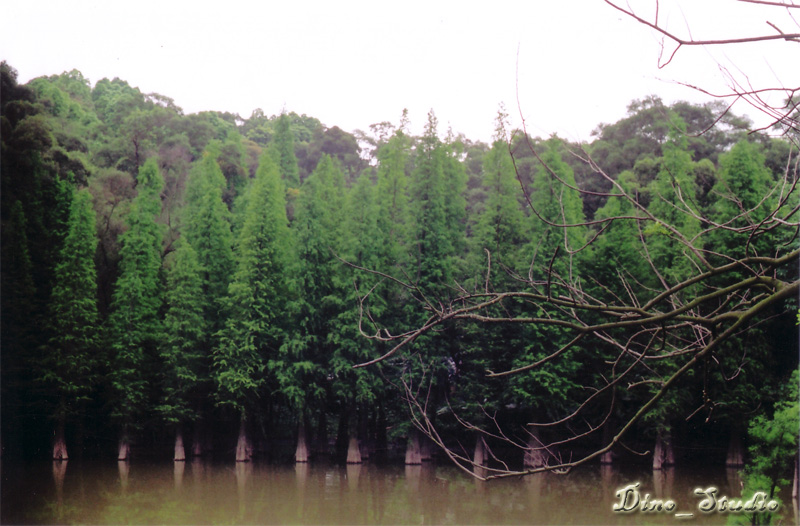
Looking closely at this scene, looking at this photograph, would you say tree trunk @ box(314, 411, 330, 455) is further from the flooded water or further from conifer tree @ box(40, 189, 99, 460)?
conifer tree @ box(40, 189, 99, 460)

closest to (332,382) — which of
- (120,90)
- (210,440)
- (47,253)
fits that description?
(210,440)

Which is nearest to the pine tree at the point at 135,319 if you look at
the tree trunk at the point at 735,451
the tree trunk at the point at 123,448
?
the tree trunk at the point at 123,448

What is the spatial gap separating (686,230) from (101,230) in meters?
15.5

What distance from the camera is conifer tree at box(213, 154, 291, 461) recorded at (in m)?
19.7

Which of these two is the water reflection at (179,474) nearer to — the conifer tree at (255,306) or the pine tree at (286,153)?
the conifer tree at (255,306)

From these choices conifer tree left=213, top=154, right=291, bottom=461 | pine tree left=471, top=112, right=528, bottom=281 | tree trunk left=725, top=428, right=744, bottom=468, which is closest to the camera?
tree trunk left=725, top=428, right=744, bottom=468

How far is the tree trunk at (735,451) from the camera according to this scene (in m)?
18.2

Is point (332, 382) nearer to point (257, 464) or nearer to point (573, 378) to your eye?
point (257, 464)

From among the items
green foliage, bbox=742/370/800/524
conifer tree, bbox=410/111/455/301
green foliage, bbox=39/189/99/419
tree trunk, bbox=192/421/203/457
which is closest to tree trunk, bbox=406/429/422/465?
conifer tree, bbox=410/111/455/301

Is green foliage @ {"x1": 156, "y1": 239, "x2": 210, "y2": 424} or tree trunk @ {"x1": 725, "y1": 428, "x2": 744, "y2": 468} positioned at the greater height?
green foliage @ {"x1": 156, "y1": 239, "x2": 210, "y2": 424}

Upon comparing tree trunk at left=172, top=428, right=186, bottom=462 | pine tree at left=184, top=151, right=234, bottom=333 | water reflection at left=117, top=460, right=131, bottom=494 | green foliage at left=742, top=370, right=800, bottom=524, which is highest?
pine tree at left=184, top=151, right=234, bottom=333

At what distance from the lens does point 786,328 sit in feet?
58.0

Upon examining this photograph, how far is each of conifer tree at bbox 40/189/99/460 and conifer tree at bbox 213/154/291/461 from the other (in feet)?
10.6

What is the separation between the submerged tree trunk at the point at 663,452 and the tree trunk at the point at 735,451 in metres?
1.35
